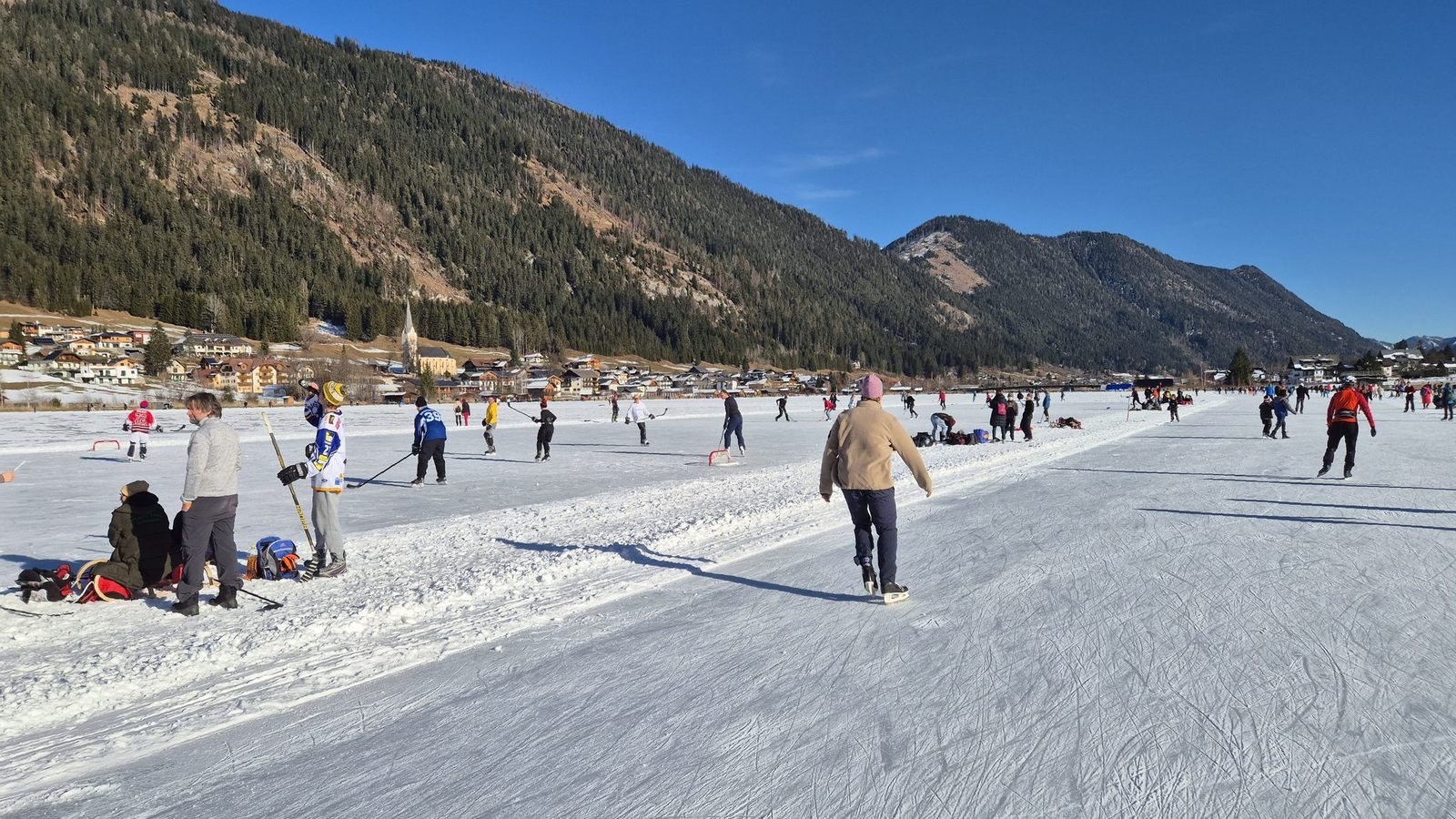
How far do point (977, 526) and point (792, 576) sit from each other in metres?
3.01

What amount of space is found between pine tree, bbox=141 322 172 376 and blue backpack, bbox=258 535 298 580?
270ft

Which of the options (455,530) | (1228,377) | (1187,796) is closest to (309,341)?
(455,530)

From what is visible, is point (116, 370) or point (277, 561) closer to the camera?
point (277, 561)

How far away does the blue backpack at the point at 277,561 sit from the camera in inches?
242

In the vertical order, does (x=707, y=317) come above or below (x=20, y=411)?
above

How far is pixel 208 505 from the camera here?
17.0 ft

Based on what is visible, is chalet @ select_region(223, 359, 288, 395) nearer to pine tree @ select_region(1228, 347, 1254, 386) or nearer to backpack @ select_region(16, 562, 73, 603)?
backpack @ select_region(16, 562, 73, 603)

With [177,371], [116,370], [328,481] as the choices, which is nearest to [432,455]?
[328,481]

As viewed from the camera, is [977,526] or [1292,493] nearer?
[977,526]

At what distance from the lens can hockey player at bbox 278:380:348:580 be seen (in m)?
6.05

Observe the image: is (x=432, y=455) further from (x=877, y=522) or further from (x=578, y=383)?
(x=578, y=383)

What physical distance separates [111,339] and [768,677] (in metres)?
103

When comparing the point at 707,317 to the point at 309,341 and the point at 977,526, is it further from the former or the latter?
the point at 977,526

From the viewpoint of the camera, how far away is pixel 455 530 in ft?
27.4
